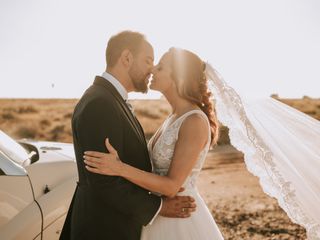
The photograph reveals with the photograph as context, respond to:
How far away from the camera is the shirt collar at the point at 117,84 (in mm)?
3035

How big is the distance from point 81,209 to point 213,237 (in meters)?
1.02

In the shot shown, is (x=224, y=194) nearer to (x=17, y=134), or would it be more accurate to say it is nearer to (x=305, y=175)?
(x=305, y=175)

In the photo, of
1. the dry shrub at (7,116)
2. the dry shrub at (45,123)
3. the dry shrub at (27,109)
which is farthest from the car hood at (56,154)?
the dry shrub at (27,109)

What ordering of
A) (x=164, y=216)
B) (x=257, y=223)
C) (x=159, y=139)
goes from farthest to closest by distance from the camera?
1. (x=257, y=223)
2. (x=159, y=139)
3. (x=164, y=216)

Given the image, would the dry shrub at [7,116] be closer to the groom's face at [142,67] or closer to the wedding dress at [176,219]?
the groom's face at [142,67]

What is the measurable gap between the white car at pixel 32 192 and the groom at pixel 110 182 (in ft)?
1.24

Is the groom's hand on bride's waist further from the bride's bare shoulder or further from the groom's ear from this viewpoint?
the groom's ear

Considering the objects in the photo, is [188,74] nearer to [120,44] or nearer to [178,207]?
[120,44]

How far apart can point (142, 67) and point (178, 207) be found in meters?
1.05

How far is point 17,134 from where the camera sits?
79.9 feet

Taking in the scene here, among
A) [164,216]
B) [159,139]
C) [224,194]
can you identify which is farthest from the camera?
[224,194]

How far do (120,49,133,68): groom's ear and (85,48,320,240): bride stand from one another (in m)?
0.31

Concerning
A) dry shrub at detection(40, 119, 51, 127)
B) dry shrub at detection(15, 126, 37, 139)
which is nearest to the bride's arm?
dry shrub at detection(15, 126, 37, 139)

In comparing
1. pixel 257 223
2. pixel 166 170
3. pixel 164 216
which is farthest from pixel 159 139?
pixel 257 223
